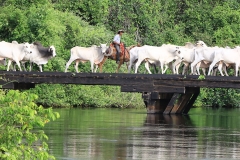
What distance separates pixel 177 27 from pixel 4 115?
4711cm

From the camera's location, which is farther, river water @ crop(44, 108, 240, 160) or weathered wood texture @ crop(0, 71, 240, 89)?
weathered wood texture @ crop(0, 71, 240, 89)

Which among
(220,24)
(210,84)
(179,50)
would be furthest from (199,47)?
(220,24)

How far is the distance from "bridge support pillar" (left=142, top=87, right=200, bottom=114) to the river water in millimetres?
903

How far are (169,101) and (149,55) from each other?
3.05m

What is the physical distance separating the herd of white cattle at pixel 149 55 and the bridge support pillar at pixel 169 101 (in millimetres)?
1337

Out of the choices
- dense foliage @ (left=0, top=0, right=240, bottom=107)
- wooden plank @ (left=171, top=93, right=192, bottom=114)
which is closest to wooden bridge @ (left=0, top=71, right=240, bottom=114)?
wooden plank @ (left=171, top=93, right=192, bottom=114)

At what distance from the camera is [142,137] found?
2739cm

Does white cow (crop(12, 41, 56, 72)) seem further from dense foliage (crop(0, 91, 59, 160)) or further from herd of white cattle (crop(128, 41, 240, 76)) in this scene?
dense foliage (crop(0, 91, 59, 160))

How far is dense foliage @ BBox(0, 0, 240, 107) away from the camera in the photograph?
1811 inches

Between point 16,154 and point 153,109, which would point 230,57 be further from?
point 16,154

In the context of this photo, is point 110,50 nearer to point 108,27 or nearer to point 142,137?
point 142,137

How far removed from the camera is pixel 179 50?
3828cm

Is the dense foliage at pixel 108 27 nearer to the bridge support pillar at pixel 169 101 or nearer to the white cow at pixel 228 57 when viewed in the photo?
the bridge support pillar at pixel 169 101

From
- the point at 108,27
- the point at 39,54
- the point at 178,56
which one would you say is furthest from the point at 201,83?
the point at 108,27
